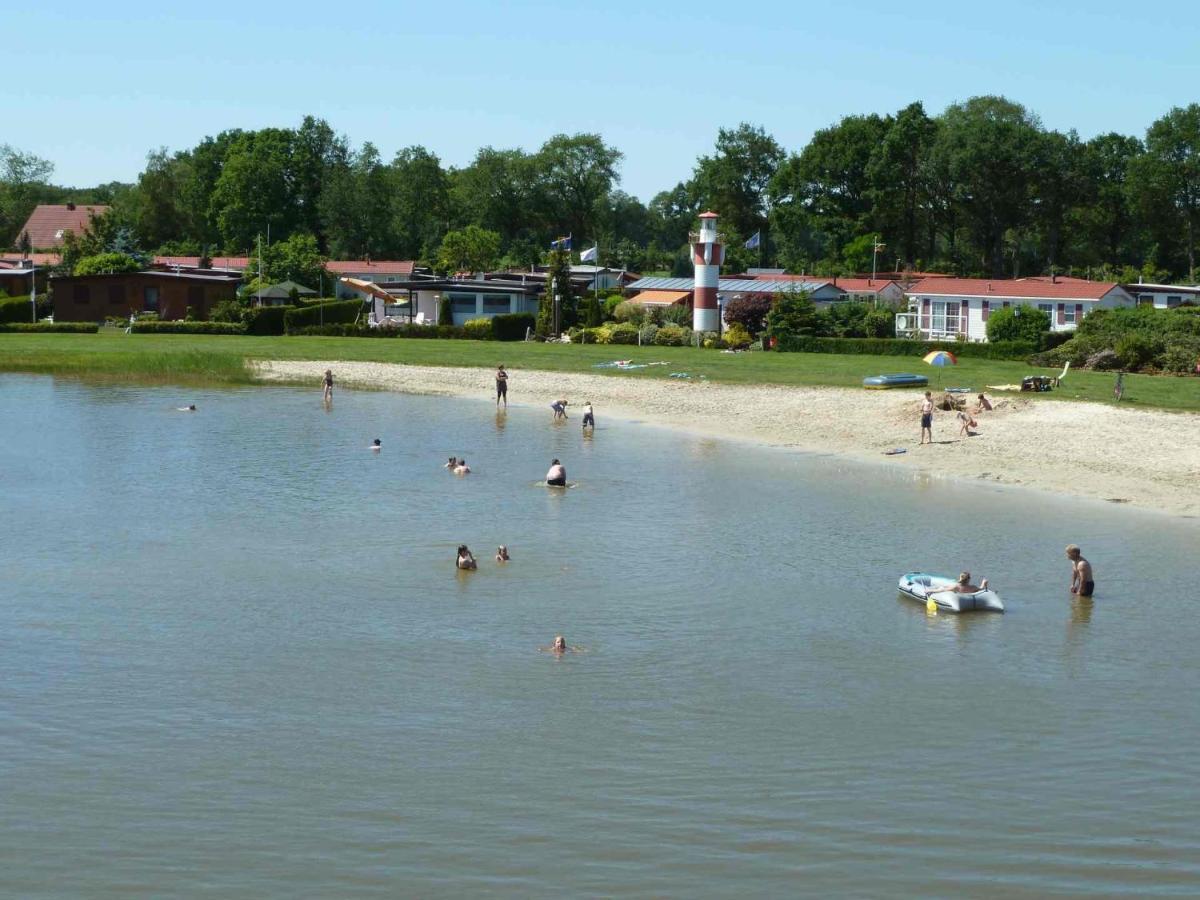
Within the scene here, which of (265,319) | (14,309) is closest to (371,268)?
(265,319)

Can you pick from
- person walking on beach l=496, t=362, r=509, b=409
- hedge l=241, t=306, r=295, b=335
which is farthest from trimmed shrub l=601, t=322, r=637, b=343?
person walking on beach l=496, t=362, r=509, b=409

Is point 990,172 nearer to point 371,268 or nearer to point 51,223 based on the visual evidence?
point 371,268

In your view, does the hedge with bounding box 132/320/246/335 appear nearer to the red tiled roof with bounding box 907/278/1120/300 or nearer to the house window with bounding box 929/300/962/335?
the red tiled roof with bounding box 907/278/1120/300

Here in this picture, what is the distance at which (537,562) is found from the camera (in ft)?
93.8

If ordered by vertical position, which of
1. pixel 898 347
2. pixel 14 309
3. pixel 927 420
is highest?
pixel 14 309

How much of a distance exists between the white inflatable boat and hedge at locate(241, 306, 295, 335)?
71.8 m

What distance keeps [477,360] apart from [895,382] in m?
26.4

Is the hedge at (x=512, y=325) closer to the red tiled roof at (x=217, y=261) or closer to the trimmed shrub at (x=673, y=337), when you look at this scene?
the trimmed shrub at (x=673, y=337)

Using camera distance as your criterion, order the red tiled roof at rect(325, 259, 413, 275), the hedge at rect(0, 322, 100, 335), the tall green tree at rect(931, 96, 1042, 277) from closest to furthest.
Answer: the hedge at rect(0, 322, 100, 335) < the tall green tree at rect(931, 96, 1042, 277) < the red tiled roof at rect(325, 259, 413, 275)

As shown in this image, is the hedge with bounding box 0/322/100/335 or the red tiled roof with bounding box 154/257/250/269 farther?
the red tiled roof with bounding box 154/257/250/269

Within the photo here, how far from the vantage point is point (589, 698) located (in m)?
19.7

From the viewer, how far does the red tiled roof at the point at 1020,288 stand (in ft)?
266

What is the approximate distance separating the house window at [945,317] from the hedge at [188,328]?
45182mm

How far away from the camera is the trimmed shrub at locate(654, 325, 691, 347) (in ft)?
273
